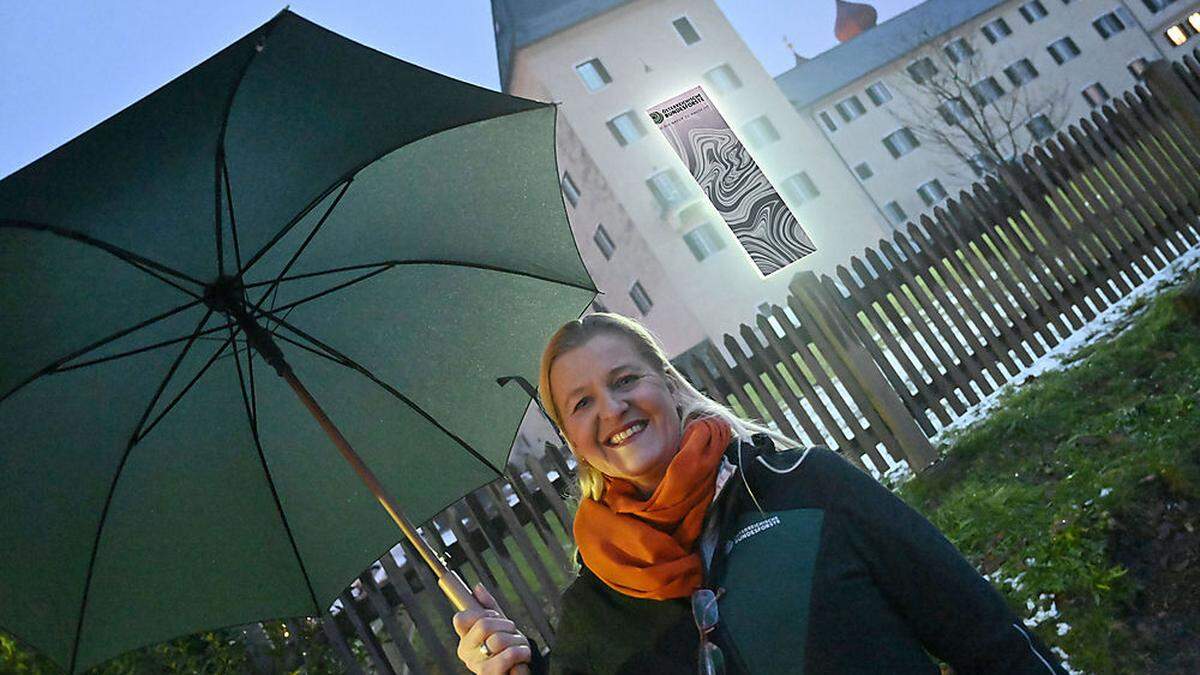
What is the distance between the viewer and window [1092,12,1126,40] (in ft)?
132

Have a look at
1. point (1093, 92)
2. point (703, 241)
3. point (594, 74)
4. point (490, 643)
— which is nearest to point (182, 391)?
point (490, 643)

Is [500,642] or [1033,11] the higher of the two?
[1033,11]

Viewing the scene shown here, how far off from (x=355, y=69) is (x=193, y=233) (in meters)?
0.60

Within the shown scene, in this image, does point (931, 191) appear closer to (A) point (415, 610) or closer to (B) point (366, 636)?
(A) point (415, 610)

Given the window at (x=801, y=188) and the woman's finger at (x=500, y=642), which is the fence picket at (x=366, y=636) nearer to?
the woman's finger at (x=500, y=642)

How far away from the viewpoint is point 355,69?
2234 millimetres

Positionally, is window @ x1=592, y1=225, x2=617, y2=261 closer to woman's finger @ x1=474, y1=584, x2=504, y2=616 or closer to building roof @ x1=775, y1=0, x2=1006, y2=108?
building roof @ x1=775, y1=0, x2=1006, y2=108

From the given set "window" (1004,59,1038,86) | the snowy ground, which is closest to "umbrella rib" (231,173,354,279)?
the snowy ground

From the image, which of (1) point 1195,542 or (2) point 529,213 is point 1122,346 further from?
(2) point 529,213

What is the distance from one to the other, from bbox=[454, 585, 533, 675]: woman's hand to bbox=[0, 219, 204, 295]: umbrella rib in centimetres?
116

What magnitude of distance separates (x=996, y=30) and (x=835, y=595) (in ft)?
143

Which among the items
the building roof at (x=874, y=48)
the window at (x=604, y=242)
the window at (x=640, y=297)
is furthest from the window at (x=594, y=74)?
the building roof at (x=874, y=48)

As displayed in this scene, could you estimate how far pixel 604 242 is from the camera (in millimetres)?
29172

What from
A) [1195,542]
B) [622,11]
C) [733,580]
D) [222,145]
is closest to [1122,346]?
[1195,542]
